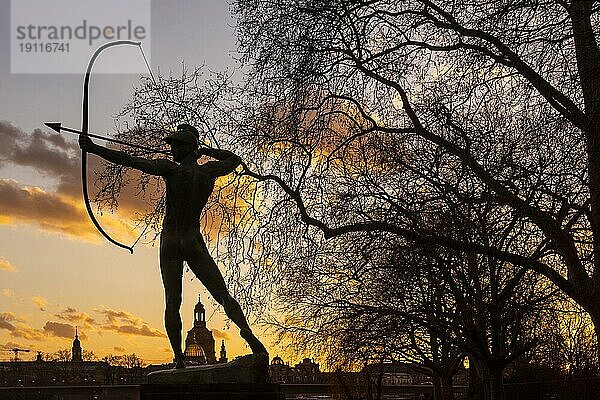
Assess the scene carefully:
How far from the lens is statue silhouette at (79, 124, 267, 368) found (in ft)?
32.4

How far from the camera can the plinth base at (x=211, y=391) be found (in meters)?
9.09

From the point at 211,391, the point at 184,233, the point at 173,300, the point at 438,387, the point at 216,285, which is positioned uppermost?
the point at 184,233

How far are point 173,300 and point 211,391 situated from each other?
53.6 inches

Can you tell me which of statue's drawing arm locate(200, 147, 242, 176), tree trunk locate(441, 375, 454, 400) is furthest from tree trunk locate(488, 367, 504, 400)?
tree trunk locate(441, 375, 454, 400)

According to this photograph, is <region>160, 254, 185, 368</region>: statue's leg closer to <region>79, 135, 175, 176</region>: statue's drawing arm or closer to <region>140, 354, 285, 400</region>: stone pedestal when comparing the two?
<region>140, 354, 285, 400</region>: stone pedestal

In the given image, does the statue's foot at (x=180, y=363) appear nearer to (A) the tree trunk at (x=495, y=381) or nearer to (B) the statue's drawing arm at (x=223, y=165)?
(B) the statue's drawing arm at (x=223, y=165)

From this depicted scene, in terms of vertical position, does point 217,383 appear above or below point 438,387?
above

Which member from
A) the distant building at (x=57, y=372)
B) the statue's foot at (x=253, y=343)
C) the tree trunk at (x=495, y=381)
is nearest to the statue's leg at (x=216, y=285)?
the statue's foot at (x=253, y=343)

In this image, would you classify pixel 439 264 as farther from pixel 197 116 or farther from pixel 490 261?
pixel 197 116

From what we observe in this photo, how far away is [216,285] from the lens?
10.1m

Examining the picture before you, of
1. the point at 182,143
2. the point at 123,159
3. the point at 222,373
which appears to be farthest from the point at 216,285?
the point at 123,159

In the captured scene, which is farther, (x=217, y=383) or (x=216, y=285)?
(x=216, y=285)

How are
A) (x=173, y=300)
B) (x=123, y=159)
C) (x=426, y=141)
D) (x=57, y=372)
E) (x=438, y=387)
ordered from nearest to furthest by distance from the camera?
(x=123, y=159) → (x=173, y=300) → (x=426, y=141) → (x=438, y=387) → (x=57, y=372)

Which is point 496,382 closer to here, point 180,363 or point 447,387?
point 180,363
